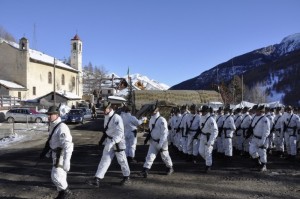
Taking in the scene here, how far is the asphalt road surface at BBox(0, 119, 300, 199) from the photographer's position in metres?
8.76

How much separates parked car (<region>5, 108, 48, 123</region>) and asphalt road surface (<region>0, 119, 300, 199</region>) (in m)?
23.0

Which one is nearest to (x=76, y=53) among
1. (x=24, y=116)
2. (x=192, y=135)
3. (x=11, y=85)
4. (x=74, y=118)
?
(x=11, y=85)

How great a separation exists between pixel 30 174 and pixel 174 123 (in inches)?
276

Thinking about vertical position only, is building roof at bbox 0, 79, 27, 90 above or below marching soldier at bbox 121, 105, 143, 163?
above

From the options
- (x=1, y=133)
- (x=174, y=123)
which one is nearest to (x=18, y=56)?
(x=1, y=133)

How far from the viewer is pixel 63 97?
6053 cm

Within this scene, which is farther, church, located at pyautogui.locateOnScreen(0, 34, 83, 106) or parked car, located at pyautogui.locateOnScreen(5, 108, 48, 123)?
church, located at pyautogui.locateOnScreen(0, 34, 83, 106)

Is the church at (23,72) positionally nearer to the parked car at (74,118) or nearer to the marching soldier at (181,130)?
the parked car at (74,118)

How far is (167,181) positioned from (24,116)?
29042 mm

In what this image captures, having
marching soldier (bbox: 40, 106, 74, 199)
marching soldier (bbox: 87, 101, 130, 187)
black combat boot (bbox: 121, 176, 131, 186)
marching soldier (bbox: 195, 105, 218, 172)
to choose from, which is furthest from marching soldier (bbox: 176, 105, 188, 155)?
marching soldier (bbox: 40, 106, 74, 199)

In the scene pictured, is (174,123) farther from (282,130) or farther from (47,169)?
(47,169)

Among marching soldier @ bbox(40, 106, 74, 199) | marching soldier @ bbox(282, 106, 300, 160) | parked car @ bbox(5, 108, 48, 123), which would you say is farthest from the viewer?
parked car @ bbox(5, 108, 48, 123)

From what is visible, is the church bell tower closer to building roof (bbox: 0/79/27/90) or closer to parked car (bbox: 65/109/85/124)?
building roof (bbox: 0/79/27/90)

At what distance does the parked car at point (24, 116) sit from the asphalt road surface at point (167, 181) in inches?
906
